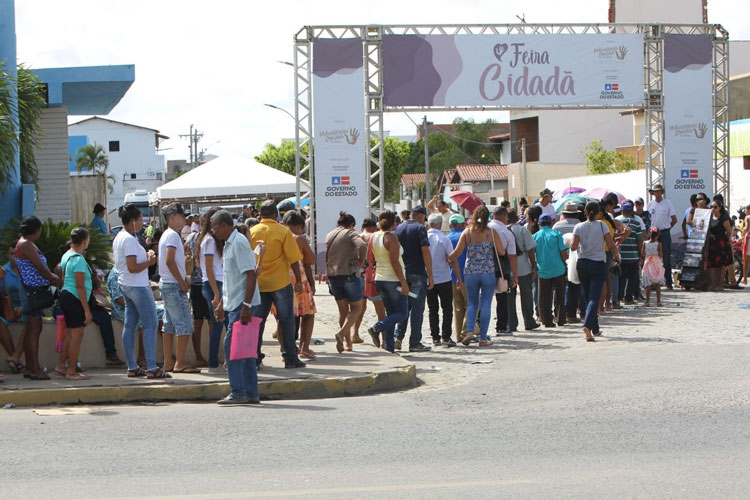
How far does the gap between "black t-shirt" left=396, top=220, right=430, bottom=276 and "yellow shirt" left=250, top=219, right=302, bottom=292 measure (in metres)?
2.47

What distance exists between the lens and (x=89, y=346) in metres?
11.2

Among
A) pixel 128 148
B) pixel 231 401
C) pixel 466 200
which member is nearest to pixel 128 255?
pixel 231 401

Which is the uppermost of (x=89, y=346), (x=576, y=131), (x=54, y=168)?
(x=576, y=131)

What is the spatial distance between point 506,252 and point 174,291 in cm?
517

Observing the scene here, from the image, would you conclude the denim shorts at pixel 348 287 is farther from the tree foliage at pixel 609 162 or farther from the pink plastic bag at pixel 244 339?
the tree foliage at pixel 609 162

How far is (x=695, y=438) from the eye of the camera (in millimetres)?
7176

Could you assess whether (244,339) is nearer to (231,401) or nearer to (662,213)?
(231,401)

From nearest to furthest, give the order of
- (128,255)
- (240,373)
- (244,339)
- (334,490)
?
1. (334,490)
2. (244,339)
3. (240,373)
4. (128,255)

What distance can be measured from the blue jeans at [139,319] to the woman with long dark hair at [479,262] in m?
4.55

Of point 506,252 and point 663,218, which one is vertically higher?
point 663,218

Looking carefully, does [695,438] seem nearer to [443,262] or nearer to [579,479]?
[579,479]

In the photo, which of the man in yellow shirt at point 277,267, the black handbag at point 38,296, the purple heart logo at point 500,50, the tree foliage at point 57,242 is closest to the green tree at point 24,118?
the tree foliage at point 57,242

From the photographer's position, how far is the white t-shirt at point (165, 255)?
10.5 meters

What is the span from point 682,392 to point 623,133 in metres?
61.7
